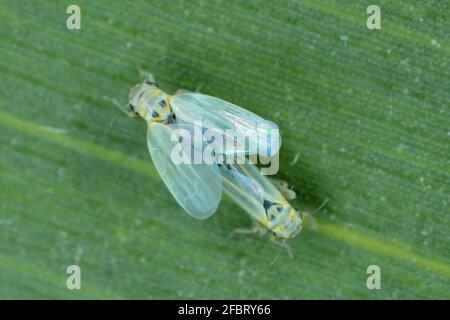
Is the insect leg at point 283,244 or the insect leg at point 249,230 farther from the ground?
the insect leg at point 249,230

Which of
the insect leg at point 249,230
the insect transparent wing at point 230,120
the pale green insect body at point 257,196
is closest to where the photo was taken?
the insect transparent wing at point 230,120

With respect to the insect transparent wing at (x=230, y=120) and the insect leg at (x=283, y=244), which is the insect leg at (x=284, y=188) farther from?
the insect leg at (x=283, y=244)

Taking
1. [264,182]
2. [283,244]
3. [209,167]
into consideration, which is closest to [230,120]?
[209,167]

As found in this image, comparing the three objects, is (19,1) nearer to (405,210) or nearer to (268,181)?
(268,181)

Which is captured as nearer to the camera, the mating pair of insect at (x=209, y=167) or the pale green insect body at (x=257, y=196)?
the mating pair of insect at (x=209, y=167)

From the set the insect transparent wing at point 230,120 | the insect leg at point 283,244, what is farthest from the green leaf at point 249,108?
the insect transparent wing at point 230,120

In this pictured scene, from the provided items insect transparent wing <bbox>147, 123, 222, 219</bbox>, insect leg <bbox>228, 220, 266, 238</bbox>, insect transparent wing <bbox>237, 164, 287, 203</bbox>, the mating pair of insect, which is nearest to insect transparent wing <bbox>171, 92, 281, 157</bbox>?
the mating pair of insect
